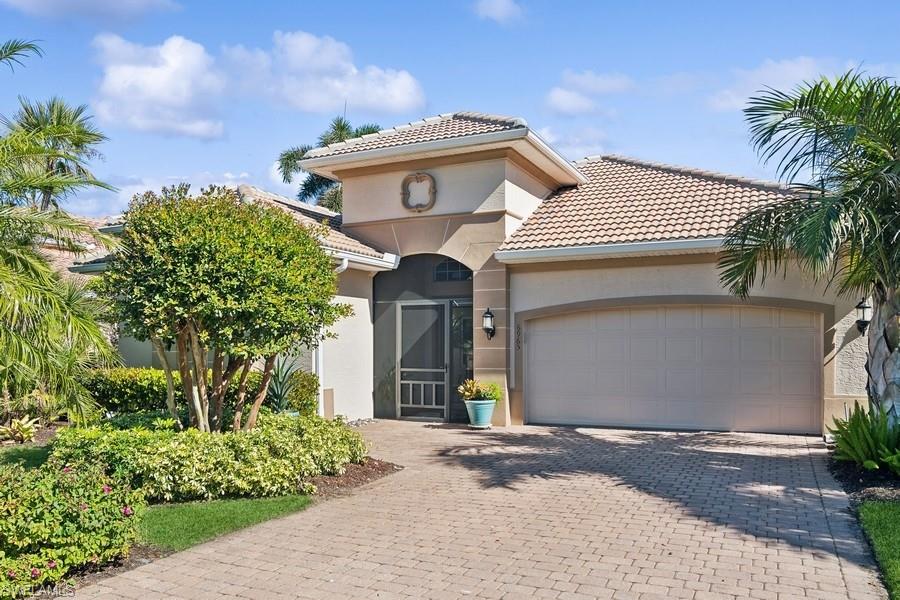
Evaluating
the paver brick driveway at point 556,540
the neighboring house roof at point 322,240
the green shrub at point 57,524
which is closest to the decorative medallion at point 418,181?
the neighboring house roof at point 322,240

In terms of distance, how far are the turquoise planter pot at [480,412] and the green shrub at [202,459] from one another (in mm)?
4925

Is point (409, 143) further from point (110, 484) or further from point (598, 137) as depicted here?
point (598, 137)

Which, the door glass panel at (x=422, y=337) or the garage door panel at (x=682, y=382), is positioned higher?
A: the door glass panel at (x=422, y=337)

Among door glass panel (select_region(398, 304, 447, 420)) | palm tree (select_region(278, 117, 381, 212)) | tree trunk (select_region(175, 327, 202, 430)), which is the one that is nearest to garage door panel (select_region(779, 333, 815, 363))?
door glass panel (select_region(398, 304, 447, 420))

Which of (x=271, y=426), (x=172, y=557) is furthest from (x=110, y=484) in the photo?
(x=271, y=426)

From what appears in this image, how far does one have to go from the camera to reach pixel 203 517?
24.1ft

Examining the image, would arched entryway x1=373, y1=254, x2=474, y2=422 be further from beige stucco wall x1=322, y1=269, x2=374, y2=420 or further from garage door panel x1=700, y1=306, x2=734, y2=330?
garage door panel x1=700, y1=306, x2=734, y2=330

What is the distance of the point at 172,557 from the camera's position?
6211 mm

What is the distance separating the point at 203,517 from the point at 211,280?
2.71m

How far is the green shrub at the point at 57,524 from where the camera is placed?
5203mm

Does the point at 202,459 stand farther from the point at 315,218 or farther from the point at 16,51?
the point at 315,218

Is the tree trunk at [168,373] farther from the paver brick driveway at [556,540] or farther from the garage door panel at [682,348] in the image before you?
the garage door panel at [682,348]

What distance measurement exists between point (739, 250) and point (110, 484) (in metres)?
8.91

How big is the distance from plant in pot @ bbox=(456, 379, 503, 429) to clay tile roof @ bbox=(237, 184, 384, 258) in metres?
3.38
